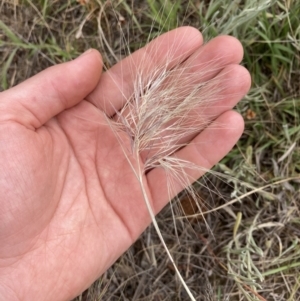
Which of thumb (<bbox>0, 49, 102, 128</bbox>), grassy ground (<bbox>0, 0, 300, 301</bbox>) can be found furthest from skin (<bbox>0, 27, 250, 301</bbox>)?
grassy ground (<bbox>0, 0, 300, 301</bbox>)

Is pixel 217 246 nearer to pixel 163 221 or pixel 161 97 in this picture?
pixel 163 221

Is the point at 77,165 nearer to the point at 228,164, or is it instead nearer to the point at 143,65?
the point at 143,65

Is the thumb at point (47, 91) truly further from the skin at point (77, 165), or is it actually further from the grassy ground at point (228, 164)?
the grassy ground at point (228, 164)

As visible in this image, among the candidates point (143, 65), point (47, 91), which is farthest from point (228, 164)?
point (47, 91)

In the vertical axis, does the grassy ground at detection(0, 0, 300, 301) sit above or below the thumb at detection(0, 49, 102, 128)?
below

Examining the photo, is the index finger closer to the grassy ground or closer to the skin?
the skin

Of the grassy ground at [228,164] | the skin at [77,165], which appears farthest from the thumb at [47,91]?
the grassy ground at [228,164]
